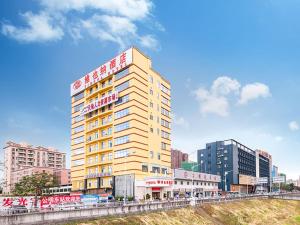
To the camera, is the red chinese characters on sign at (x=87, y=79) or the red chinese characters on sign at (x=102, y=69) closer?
the red chinese characters on sign at (x=102, y=69)

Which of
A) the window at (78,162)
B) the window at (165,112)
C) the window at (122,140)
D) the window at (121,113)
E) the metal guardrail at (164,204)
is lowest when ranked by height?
the metal guardrail at (164,204)

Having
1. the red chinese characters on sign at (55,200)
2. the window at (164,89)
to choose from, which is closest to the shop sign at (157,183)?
Result: the red chinese characters on sign at (55,200)

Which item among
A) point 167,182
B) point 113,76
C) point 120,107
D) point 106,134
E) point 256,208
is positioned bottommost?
point 256,208

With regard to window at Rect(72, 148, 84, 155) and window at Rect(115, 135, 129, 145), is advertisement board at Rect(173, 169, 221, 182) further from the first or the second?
window at Rect(72, 148, 84, 155)

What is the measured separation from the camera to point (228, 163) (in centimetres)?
17550

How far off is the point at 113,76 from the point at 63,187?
6773 cm

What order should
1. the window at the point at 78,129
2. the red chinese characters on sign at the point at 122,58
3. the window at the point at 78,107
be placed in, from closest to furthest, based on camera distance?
the red chinese characters on sign at the point at 122,58
the window at the point at 78,129
the window at the point at 78,107

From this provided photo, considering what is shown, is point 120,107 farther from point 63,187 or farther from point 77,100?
point 63,187

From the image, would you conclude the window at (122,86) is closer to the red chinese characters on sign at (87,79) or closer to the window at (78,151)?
the red chinese characters on sign at (87,79)

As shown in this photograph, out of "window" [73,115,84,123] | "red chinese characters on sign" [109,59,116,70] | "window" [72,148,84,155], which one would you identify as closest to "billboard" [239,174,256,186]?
"window" [72,148,84,155]

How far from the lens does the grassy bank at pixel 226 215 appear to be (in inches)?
2123

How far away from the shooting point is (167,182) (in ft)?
299

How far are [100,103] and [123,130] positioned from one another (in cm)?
1261

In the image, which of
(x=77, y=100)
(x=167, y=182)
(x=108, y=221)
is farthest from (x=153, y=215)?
(x=77, y=100)
